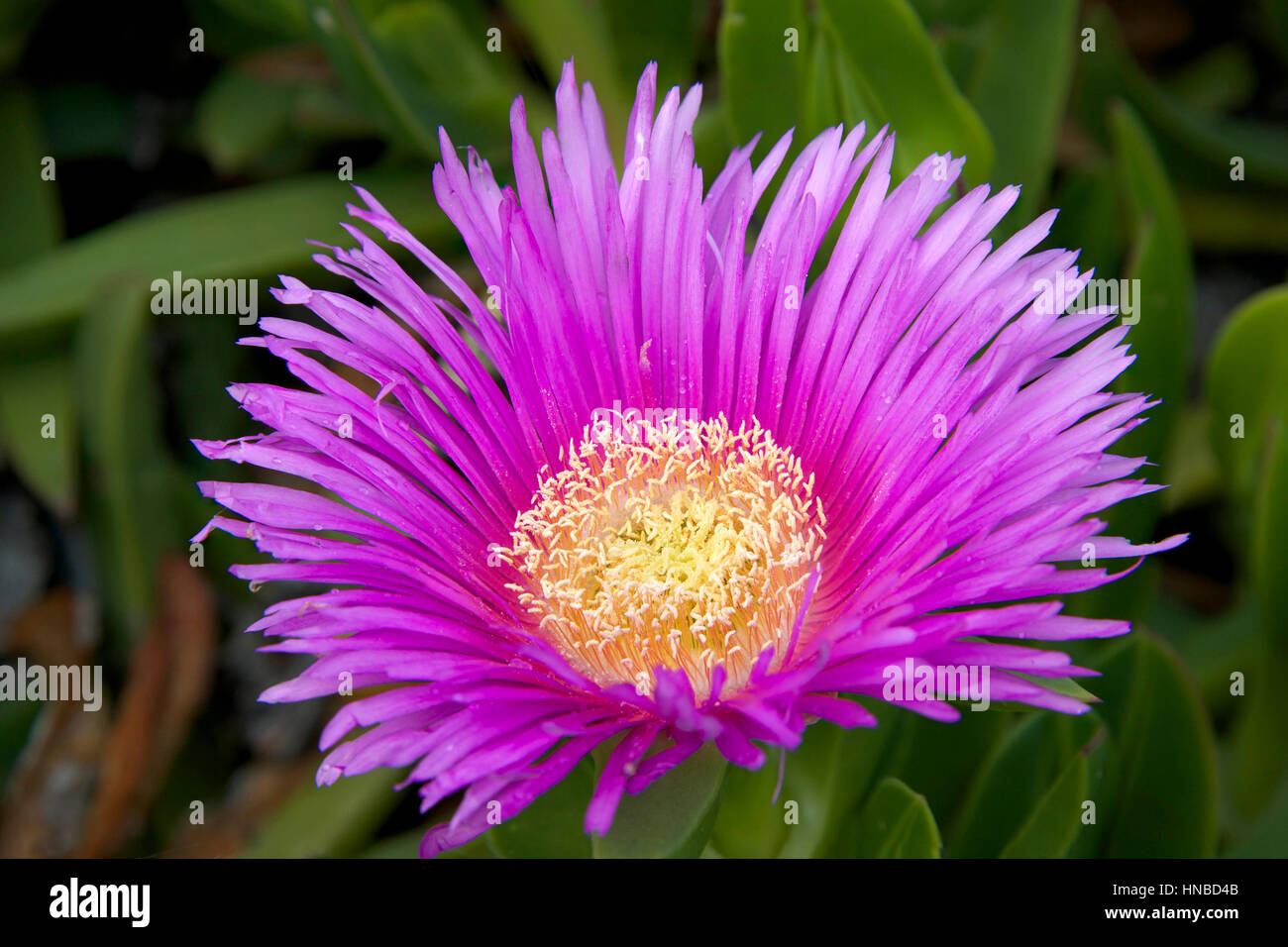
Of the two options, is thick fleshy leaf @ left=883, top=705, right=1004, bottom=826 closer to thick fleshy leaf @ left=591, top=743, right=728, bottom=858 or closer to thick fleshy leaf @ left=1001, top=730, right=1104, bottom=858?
thick fleshy leaf @ left=1001, top=730, right=1104, bottom=858

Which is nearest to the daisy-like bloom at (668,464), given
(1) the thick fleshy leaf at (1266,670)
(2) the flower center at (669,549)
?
(2) the flower center at (669,549)

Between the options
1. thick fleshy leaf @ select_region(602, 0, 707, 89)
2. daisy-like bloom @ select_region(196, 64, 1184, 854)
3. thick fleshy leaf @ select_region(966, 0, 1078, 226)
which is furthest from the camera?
thick fleshy leaf @ select_region(602, 0, 707, 89)

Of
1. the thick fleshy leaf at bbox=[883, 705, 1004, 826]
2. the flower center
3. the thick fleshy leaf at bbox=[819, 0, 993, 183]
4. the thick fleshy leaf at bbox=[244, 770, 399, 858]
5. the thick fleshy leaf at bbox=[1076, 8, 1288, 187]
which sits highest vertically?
the thick fleshy leaf at bbox=[1076, 8, 1288, 187]

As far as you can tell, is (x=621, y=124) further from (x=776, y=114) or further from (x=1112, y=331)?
(x=1112, y=331)

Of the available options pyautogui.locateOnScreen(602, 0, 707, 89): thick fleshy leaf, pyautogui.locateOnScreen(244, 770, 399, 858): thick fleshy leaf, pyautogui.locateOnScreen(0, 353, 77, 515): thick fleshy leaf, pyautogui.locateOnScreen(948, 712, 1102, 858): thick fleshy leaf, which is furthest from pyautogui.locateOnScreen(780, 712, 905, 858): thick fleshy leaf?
pyautogui.locateOnScreen(0, 353, 77, 515): thick fleshy leaf

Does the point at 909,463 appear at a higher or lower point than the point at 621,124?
lower

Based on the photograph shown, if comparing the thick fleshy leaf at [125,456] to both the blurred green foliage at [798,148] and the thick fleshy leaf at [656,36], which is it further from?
the thick fleshy leaf at [656,36]
